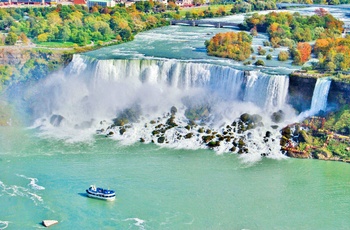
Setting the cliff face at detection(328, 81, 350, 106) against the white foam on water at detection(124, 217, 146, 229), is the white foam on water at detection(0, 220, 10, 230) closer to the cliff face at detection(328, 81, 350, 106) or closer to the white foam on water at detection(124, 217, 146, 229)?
the white foam on water at detection(124, 217, 146, 229)

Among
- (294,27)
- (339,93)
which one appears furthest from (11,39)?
(339,93)

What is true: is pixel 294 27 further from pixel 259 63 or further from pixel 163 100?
pixel 163 100

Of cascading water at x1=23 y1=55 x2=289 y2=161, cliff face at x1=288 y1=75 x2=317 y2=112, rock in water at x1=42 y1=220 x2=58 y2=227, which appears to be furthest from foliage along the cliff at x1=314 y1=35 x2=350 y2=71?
rock in water at x1=42 y1=220 x2=58 y2=227

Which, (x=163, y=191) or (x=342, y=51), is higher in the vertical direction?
(x=342, y=51)

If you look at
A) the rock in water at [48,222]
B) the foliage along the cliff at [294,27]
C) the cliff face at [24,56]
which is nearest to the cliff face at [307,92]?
the foliage along the cliff at [294,27]

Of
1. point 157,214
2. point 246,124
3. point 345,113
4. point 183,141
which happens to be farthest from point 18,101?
point 345,113

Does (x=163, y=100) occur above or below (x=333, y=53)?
below

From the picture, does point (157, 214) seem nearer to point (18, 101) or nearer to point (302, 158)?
point (302, 158)
